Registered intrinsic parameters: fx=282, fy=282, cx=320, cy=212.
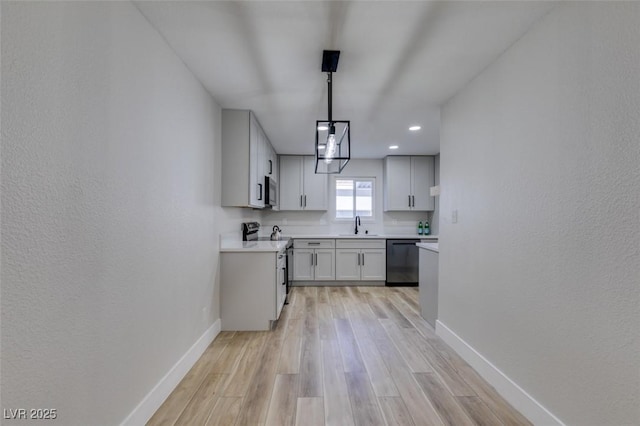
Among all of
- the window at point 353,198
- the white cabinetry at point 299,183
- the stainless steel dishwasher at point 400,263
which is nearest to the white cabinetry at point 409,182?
the window at point 353,198

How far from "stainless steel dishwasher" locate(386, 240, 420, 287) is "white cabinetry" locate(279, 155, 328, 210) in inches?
59.0

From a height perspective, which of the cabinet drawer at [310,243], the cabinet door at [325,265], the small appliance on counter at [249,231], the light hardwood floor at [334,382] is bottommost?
the light hardwood floor at [334,382]

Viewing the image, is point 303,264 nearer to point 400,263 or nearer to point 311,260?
point 311,260

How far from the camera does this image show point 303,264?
5094 millimetres

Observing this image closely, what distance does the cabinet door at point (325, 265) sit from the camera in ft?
16.7

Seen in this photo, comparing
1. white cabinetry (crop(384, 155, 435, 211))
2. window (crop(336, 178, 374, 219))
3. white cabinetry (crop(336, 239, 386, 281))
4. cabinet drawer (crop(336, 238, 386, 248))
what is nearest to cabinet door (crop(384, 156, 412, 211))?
white cabinetry (crop(384, 155, 435, 211))

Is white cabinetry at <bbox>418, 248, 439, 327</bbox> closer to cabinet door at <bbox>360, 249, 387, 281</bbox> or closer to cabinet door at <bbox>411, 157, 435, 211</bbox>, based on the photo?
cabinet door at <bbox>360, 249, 387, 281</bbox>

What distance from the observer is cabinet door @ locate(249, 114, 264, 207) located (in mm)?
3197

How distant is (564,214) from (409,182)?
406 centimetres

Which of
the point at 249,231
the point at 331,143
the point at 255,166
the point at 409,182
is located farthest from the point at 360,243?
the point at 331,143

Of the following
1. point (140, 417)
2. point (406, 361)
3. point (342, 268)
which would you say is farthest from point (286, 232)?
point (140, 417)

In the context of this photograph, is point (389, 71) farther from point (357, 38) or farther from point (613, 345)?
point (613, 345)

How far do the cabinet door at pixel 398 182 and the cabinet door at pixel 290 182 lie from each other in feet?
5.64

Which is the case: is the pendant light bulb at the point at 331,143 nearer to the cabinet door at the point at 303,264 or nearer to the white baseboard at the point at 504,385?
the white baseboard at the point at 504,385
